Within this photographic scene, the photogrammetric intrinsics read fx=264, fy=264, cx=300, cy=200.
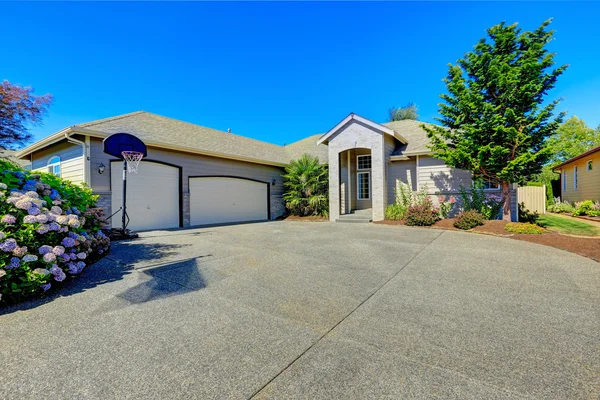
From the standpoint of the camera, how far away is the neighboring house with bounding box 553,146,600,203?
14.2 meters

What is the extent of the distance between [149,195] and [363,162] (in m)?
10.6

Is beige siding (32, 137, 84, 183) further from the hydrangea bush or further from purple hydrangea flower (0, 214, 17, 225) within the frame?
purple hydrangea flower (0, 214, 17, 225)

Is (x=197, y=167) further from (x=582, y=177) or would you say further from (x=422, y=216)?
(x=582, y=177)

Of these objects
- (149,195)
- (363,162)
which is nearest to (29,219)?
(149,195)

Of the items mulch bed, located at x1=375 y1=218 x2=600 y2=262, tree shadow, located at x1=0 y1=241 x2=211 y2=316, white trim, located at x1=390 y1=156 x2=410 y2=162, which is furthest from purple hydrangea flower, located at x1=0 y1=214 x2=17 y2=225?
white trim, located at x1=390 y1=156 x2=410 y2=162

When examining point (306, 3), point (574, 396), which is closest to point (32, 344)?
point (574, 396)

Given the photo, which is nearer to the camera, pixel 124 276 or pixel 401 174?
pixel 124 276

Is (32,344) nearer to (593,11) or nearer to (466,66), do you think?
(466,66)

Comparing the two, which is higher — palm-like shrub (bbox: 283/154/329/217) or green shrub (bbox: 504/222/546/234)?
palm-like shrub (bbox: 283/154/329/217)

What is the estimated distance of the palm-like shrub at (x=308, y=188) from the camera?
1417 cm

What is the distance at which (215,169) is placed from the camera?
1284 centimetres

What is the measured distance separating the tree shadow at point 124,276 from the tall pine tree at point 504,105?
9.76 meters

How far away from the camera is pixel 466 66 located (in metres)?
9.80

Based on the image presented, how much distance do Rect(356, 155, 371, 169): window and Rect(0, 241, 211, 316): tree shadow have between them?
427 inches
